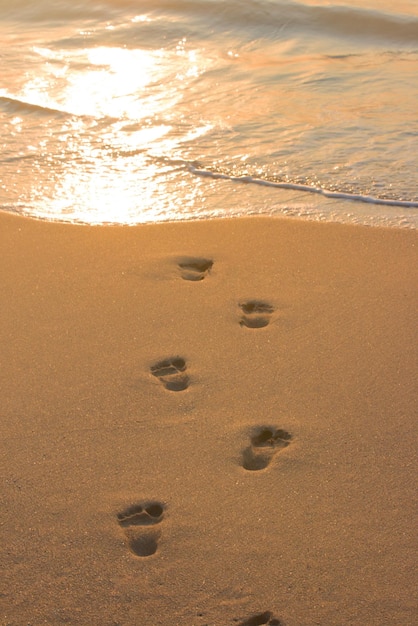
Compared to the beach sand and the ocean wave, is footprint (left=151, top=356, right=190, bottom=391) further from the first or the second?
the ocean wave

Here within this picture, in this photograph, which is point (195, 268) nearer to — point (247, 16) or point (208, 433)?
point (208, 433)

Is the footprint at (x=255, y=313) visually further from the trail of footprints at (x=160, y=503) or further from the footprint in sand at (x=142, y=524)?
the footprint in sand at (x=142, y=524)

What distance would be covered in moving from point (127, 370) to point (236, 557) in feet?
3.38

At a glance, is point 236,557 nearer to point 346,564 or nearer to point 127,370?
point 346,564

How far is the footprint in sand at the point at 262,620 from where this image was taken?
213 cm

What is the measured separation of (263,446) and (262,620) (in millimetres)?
691

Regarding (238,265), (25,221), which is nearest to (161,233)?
(238,265)

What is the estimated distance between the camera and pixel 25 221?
4.46 meters

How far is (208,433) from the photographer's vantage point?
2.75m

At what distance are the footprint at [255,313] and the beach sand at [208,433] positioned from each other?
10mm

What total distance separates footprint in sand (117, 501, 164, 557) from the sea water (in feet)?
7.84

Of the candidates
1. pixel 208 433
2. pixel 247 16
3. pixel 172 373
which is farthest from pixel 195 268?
pixel 247 16

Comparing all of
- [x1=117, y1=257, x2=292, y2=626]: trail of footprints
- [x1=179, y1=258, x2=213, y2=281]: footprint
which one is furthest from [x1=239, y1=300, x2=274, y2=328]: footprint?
[x1=179, y1=258, x2=213, y2=281]: footprint

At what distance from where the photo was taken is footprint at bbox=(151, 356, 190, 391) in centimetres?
298
